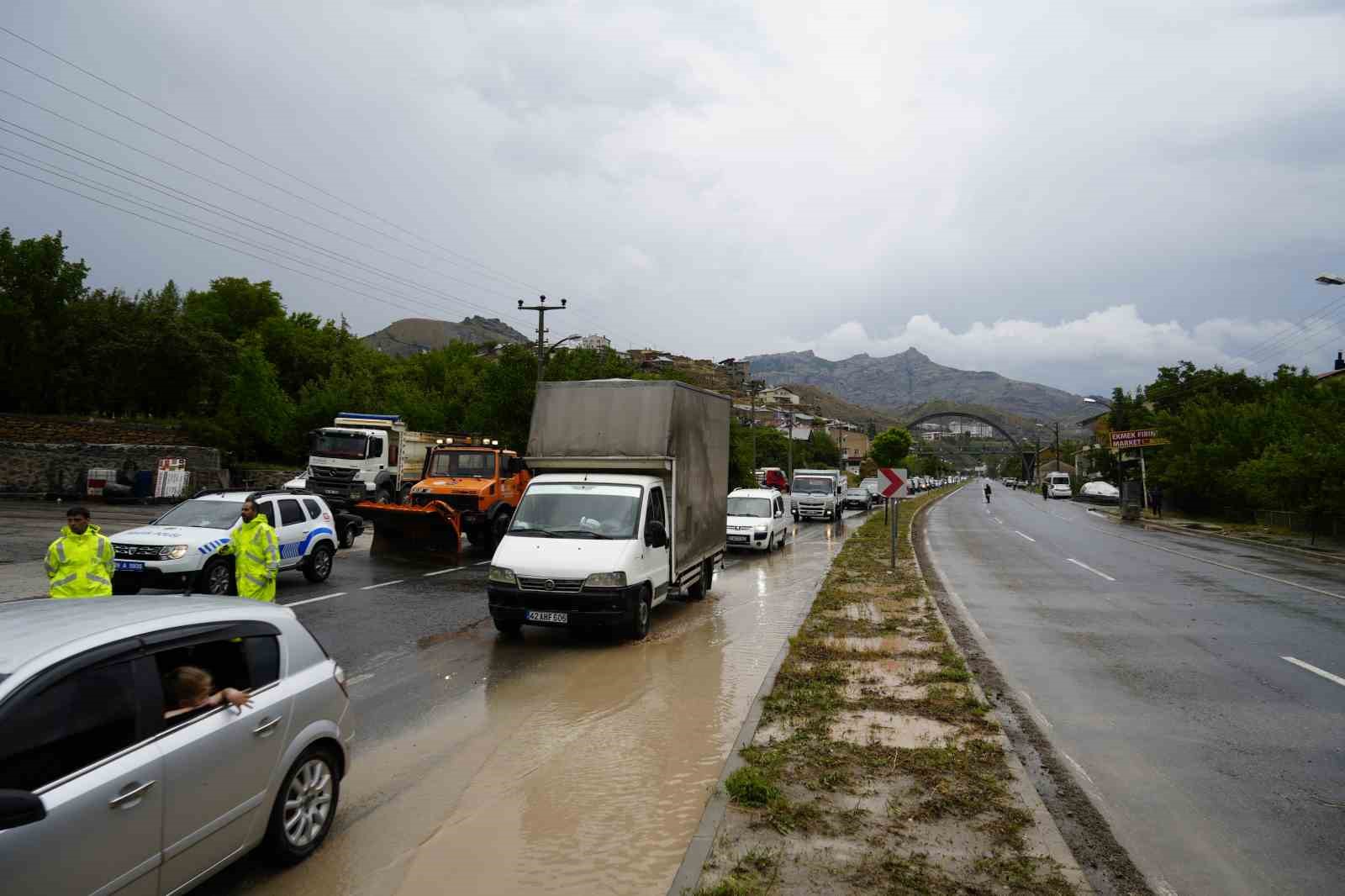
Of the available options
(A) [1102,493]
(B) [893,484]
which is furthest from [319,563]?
(A) [1102,493]

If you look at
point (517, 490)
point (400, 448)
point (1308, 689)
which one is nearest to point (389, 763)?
point (1308, 689)

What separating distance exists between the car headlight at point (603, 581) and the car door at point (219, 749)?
218 inches

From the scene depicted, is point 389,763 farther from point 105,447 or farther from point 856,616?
point 105,447

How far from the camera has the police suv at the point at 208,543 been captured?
12094 mm

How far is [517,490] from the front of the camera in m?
20.2

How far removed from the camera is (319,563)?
1507 cm

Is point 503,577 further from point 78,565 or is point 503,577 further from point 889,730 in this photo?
point 889,730

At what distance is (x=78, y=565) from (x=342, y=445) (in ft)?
62.6

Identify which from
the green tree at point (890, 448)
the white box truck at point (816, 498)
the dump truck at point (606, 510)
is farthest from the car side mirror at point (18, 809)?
the green tree at point (890, 448)

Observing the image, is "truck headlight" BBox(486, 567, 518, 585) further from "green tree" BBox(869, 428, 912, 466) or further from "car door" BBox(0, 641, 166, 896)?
"green tree" BBox(869, 428, 912, 466)

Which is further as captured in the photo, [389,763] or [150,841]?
[389,763]

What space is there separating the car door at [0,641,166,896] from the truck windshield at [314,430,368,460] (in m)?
24.1

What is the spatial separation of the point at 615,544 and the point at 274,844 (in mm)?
6377

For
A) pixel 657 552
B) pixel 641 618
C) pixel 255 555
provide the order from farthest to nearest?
pixel 657 552
pixel 641 618
pixel 255 555
